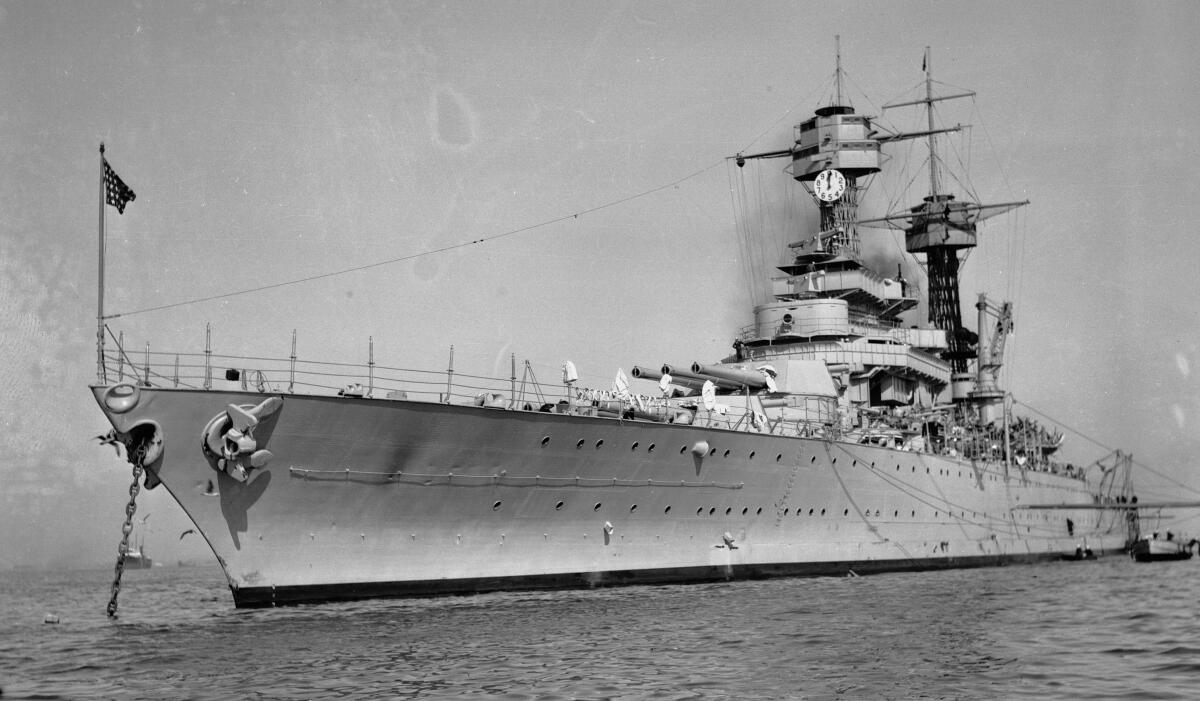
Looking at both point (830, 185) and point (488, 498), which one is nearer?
point (488, 498)

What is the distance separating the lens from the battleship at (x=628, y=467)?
19.9 meters

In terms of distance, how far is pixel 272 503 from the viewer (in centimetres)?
1998

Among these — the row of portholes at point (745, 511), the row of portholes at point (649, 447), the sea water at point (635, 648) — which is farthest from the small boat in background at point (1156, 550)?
the row of portholes at point (649, 447)

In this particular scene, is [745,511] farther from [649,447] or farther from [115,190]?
[115,190]

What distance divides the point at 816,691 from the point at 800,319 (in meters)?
24.8

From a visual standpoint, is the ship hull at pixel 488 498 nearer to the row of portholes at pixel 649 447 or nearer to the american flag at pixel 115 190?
the row of portholes at pixel 649 447

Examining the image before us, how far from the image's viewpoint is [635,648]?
15.5 m

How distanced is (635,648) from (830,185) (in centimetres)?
2937

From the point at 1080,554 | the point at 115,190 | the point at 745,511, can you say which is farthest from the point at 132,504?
the point at 1080,554

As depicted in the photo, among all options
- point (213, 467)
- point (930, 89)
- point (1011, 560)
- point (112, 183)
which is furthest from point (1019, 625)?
point (930, 89)

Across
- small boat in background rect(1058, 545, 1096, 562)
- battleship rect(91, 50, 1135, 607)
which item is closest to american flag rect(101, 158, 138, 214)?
battleship rect(91, 50, 1135, 607)

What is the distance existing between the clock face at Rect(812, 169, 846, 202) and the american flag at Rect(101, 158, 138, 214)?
27.1 metres

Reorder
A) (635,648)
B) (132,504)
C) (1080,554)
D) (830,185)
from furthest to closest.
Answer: (1080,554), (830,185), (132,504), (635,648)

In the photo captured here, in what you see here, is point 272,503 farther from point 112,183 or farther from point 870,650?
point 870,650
